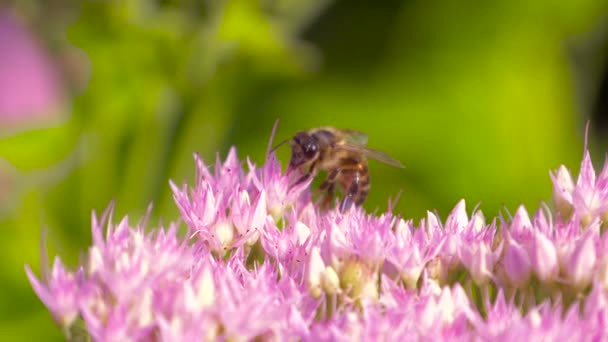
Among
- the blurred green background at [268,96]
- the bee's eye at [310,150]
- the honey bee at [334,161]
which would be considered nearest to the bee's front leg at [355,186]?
the honey bee at [334,161]

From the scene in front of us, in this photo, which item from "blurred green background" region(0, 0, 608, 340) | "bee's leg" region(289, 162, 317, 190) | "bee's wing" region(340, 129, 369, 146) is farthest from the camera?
"blurred green background" region(0, 0, 608, 340)

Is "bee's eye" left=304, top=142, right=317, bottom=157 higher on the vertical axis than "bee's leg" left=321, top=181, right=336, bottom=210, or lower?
higher

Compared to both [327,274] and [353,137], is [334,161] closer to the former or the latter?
[353,137]

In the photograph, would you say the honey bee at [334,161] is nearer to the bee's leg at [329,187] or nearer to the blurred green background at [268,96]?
the bee's leg at [329,187]

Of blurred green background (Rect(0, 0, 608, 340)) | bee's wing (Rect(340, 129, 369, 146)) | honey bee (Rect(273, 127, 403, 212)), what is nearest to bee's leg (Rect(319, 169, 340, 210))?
honey bee (Rect(273, 127, 403, 212))

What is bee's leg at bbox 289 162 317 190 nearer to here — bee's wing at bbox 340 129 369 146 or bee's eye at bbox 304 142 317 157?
bee's eye at bbox 304 142 317 157

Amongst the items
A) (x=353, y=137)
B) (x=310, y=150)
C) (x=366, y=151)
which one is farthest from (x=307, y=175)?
(x=353, y=137)
